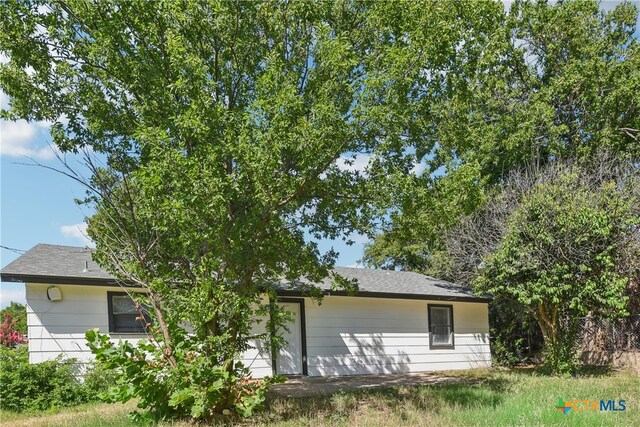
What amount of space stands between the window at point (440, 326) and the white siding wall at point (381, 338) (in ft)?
0.65

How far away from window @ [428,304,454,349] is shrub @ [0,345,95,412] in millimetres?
10804

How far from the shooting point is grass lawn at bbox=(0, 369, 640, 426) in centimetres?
831

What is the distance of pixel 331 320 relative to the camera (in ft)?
51.4

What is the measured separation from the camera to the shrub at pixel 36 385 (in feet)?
33.0

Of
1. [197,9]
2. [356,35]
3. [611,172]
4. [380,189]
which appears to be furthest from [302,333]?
[611,172]

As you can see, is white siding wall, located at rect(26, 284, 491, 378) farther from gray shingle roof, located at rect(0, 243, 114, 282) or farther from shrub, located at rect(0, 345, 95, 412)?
shrub, located at rect(0, 345, 95, 412)

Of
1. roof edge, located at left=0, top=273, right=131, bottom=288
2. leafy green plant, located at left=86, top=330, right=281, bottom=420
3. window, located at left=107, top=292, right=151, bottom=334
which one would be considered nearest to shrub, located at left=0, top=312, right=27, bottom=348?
window, located at left=107, top=292, right=151, bottom=334

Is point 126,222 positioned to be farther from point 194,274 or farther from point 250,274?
point 250,274

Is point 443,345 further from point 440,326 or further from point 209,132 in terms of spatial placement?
point 209,132

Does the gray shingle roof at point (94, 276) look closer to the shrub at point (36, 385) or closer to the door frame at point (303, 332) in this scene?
the door frame at point (303, 332)

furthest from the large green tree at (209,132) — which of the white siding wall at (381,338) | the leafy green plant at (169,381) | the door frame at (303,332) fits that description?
the white siding wall at (381,338)

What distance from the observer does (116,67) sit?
8461 mm

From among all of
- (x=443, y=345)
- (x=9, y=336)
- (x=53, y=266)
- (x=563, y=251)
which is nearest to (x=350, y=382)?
(x=443, y=345)

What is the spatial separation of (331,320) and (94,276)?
6.62m
